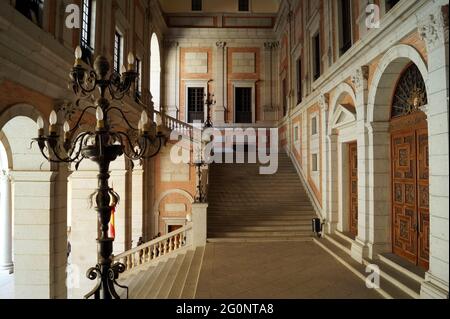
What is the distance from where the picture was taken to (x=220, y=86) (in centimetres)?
1853

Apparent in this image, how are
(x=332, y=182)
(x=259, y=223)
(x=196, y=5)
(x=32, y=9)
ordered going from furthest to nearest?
(x=196, y=5), (x=259, y=223), (x=332, y=182), (x=32, y=9)

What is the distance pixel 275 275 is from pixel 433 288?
2.68 meters

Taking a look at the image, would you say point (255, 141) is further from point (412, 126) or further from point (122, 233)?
point (412, 126)

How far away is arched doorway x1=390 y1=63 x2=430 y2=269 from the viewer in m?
5.37

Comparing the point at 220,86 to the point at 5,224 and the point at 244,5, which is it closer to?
the point at 244,5

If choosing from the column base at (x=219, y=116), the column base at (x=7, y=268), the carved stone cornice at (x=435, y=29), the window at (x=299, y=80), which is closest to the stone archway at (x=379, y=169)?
the carved stone cornice at (x=435, y=29)

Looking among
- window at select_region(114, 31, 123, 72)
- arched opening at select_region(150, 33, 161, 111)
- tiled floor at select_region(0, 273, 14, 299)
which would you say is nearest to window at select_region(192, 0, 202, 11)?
arched opening at select_region(150, 33, 161, 111)

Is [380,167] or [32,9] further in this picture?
[380,167]

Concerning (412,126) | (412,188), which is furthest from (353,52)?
(412,188)

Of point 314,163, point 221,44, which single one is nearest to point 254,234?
point 314,163

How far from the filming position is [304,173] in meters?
12.2
